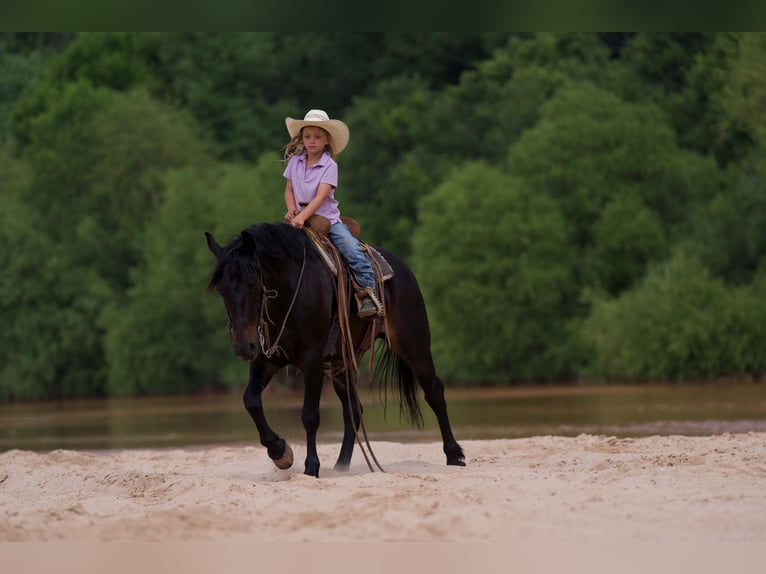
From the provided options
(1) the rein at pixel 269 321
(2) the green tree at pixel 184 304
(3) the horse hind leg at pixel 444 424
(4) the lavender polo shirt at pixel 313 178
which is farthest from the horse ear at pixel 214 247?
(2) the green tree at pixel 184 304

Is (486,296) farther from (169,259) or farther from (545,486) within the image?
(545,486)

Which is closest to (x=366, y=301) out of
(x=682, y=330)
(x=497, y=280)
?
(x=682, y=330)

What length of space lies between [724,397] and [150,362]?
860 inches

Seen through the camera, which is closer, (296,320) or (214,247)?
(214,247)

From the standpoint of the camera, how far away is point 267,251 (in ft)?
32.1

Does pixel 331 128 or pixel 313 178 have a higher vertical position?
pixel 331 128

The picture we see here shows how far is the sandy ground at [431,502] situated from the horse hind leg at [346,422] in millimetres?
170

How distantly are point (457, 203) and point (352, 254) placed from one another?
28.1 metres

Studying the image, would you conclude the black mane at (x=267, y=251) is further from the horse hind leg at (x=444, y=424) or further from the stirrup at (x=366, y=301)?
the horse hind leg at (x=444, y=424)

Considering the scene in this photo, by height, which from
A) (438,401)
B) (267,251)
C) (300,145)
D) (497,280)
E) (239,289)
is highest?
(300,145)

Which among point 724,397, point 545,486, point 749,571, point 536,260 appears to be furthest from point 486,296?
point 749,571

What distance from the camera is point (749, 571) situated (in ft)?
18.7

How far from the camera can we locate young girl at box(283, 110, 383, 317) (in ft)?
33.9

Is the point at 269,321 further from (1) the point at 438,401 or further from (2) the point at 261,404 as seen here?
(1) the point at 438,401
